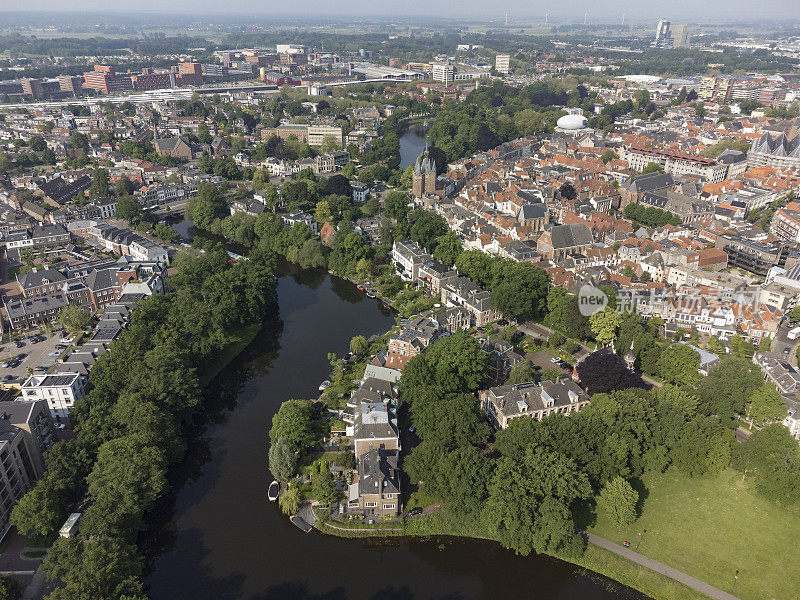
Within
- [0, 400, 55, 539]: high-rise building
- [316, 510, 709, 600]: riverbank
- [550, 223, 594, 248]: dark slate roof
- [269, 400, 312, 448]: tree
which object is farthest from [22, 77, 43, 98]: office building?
[316, 510, 709, 600]: riverbank

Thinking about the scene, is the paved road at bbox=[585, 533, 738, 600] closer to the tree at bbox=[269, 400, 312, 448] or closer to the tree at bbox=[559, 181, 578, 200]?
the tree at bbox=[269, 400, 312, 448]

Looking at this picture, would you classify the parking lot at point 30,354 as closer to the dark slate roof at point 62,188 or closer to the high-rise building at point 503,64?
the dark slate roof at point 62,188

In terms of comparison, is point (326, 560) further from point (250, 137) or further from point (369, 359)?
point (250, 137)

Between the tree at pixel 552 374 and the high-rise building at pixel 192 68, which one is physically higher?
the high-rise building at pixel 192 68

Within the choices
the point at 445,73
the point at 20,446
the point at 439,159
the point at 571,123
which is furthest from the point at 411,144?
the point at 20,446

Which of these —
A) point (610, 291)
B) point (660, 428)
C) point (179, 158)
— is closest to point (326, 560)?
point (660, 428)

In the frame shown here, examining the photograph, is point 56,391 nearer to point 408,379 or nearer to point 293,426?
point 293,426

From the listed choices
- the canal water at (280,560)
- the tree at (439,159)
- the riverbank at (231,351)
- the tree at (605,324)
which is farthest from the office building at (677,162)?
the canal water at (280,560)
